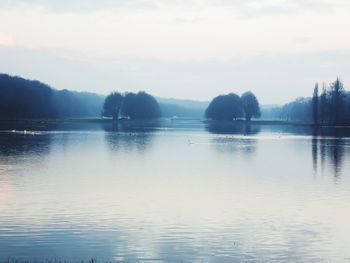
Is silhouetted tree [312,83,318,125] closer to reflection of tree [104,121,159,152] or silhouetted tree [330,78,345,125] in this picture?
silhouetted tree [330,78,345,125]

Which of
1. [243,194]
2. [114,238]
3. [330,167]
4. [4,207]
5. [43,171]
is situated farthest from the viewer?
[330,167]

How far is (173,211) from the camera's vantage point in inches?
1128

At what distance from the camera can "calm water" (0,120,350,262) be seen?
68.9 ft

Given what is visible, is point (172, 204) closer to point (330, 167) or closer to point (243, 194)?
point (243, 194)

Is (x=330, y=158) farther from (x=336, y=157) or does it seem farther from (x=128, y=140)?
(x=128, y=140)

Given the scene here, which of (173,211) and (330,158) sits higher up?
(173,211)

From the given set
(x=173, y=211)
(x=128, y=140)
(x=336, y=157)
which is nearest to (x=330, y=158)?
(x=336, y=157)

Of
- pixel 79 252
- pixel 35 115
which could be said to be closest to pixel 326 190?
pixel 79 252

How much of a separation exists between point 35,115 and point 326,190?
551 ft

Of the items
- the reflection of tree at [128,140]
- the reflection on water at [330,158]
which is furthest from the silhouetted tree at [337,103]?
the reflection on water at [330,158]

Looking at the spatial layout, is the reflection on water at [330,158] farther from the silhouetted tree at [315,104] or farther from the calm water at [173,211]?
the silhouetted tree at [315,104]

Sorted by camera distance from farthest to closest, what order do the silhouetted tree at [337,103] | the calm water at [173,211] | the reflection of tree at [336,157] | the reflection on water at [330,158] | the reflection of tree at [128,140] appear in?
the silhouetted tree at [337,103] → the reflection of tree at [128,140] → the reflection on water at [330,158] → the reflection of tree at [336,157] → the calm water at [173,211]

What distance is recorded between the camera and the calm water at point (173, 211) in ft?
68.9

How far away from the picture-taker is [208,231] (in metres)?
24.2
